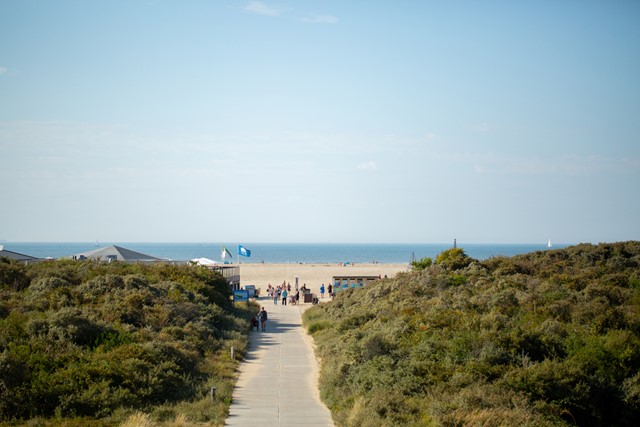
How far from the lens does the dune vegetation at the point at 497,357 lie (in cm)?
1420

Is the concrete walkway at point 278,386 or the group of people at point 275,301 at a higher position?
the group of people at point 275,301

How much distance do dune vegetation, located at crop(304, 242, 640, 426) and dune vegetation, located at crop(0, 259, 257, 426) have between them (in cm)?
378

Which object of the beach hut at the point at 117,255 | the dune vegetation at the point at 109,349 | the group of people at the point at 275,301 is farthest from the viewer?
the beach hut at the point at 117,255

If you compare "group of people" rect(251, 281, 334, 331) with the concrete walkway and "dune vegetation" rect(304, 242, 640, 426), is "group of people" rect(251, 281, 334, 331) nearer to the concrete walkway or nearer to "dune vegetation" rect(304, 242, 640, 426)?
the concrete walkway

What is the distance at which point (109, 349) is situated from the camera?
1923 centimetres

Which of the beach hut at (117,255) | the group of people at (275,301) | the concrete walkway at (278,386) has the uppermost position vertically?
the beach hut at (117,255)

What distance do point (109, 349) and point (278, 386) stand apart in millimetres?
4933

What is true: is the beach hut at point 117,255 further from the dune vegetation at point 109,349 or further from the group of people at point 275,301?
the dune vegetation at point 109,349

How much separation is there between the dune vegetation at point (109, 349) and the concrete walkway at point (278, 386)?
1.75 ft

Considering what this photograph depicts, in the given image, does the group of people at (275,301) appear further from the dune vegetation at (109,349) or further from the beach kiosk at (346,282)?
the dune vegetation at (109,349)

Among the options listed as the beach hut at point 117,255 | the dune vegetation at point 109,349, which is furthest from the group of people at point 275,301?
the beach hut at point 117,255

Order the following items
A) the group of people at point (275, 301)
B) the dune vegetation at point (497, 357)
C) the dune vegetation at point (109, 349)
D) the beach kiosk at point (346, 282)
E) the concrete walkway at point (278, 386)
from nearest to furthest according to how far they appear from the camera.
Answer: the dune vegetation at point (497, 357)
the dune vegetation at point (109, 349)
the concrete walkway at point (278, 386)
the group of people at point (275, 301)
the beach kiosk at point (346, 282)

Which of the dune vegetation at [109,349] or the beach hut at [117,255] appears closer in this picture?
the dune vegetation at [109,349]

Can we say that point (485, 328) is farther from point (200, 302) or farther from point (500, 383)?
point (200, 302)
